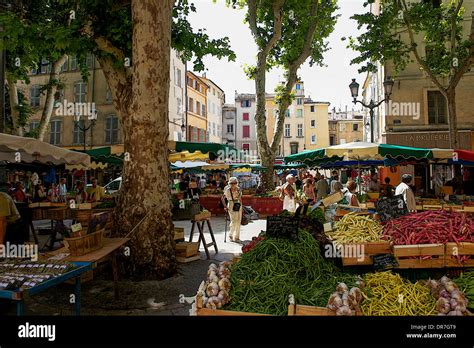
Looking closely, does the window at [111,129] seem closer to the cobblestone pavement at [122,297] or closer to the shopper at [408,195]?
the cobblestone pavement at [122,297]

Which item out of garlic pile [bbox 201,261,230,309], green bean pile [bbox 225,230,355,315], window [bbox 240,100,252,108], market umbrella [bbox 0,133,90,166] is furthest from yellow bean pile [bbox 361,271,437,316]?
window [bbox 240,100,252,108]

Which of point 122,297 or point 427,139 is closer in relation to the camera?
point 122,297

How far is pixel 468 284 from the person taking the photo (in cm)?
394

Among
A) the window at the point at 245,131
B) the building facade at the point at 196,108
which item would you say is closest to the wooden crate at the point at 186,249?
the building facade at the point at 196,108

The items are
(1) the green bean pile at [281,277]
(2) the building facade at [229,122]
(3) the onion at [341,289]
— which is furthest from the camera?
(2) the building facade at [229,122]

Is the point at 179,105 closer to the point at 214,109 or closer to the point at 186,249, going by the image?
the point at 214,109

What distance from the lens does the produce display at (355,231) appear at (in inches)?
191

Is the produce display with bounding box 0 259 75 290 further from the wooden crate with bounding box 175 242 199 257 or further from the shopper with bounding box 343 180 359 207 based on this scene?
the shopper with bounding box 343 180 359 207

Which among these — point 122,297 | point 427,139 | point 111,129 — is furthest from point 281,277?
point 111,129

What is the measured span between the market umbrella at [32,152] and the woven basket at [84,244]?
2304mm

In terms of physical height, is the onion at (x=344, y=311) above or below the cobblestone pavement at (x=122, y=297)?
above

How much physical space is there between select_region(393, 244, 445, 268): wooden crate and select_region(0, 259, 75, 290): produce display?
12.3 ft

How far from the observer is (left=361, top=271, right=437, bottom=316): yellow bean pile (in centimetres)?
352

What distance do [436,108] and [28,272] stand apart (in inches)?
1006
